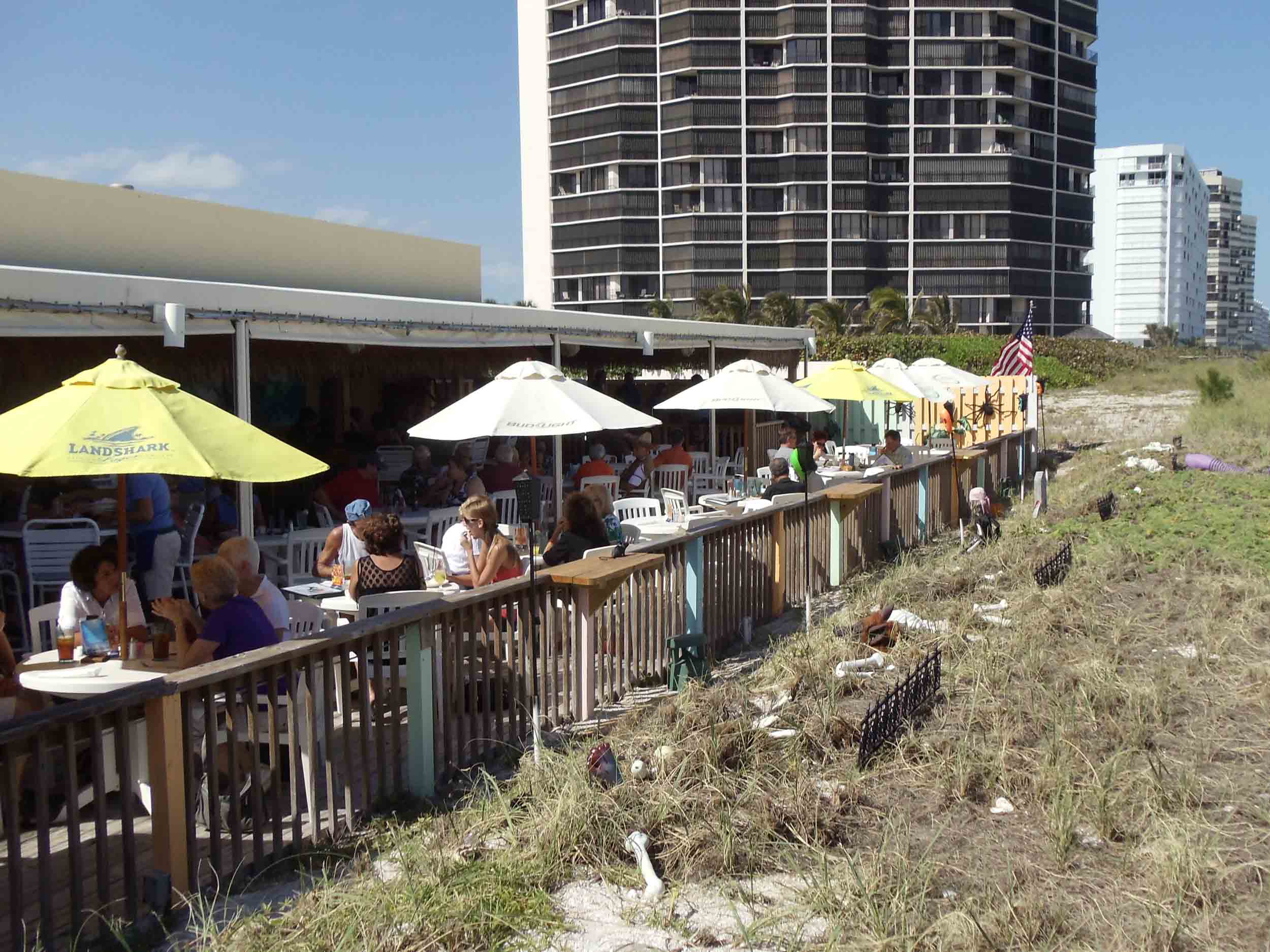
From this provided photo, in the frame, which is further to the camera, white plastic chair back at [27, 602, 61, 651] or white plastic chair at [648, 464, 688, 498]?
white plastic chair at [648, 464, 688, 498]

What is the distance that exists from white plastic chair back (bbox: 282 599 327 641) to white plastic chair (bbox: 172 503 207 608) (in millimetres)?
2052

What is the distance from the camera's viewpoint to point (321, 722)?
17.1ft

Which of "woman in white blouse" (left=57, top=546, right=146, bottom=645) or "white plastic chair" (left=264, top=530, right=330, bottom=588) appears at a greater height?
"woman in white blouse" (left=57, top=546, right=146, bottom=645)

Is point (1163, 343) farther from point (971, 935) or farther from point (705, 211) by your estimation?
point (971, 935)

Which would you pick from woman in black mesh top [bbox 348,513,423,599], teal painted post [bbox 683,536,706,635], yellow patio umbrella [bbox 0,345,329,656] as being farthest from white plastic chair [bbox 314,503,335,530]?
yellow patio umbrella [bbox 0,345,329,656]

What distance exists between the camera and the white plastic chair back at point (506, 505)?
1127 centimetres

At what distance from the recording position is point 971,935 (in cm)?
369

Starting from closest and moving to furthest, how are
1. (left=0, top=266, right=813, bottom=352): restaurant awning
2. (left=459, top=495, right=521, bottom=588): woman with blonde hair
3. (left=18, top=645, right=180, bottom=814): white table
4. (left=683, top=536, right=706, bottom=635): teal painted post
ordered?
(left=18, top=645, right=180, bottom=814): white table, (left=459, top=495, right=521, bottom=588): woman with blonde hair, (left=0, top=266, right=813, bottom=352): restaurant awning, (left=683, top=536, right=706, bottom=635): teal painted post

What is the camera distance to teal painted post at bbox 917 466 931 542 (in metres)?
12.8

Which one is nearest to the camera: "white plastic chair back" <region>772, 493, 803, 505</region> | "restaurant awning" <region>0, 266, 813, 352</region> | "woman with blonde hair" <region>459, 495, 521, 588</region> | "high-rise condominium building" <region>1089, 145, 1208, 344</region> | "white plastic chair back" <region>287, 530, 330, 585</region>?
"woman with blonde hair" <region>459, 495, 521, 588</region>

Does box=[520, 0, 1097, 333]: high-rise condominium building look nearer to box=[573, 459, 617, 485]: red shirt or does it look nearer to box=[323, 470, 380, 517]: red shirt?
box=[573, 459, 617, 485]: red shirt

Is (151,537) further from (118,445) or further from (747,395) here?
(747,395)

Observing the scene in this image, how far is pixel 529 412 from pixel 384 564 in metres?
2.54

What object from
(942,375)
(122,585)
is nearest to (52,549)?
(122,585)
